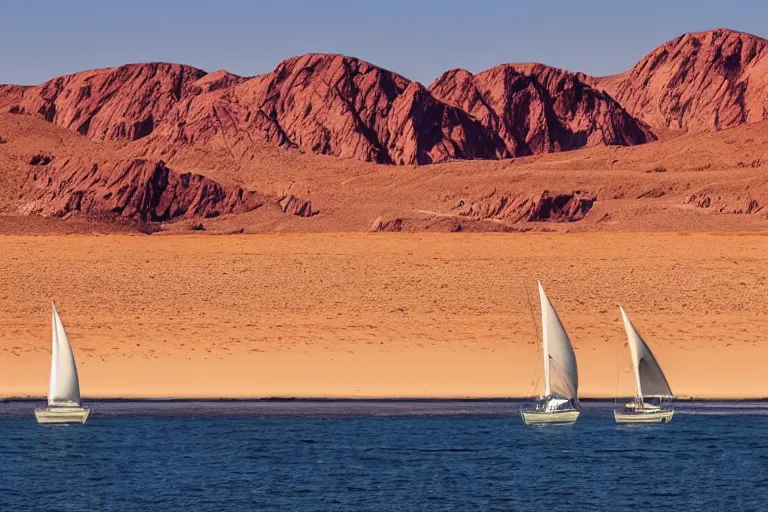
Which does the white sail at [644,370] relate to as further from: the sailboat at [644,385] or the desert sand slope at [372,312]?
the desert sand slope at [372,312]

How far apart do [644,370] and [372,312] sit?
16.9m

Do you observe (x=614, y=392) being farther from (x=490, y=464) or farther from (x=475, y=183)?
(x=475, y=183)

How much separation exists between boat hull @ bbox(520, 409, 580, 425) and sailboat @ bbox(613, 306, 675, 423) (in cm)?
106

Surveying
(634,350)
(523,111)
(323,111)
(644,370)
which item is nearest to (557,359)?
(634,350)

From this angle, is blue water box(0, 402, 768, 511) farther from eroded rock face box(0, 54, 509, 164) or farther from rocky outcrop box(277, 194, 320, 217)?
eroded rock face box(0, 54, 509, 164)

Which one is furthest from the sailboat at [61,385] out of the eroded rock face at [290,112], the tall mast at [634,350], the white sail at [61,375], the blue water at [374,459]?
the eroded rock face at [290,112]

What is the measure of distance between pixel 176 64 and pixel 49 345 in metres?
159

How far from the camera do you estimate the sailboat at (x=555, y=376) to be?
29.5 meters

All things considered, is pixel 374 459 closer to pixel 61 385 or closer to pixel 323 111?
pixel 61 385

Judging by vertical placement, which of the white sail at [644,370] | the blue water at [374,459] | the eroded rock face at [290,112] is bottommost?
the blue water at [374,459]

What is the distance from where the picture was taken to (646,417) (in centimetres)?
2975

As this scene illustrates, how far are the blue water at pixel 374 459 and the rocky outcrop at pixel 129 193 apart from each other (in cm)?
8022

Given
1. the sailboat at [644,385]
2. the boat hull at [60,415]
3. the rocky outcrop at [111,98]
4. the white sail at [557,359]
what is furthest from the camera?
the rocky outcrop at [111,98]

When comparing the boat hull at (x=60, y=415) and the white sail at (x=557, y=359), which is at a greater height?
the white sail at (x=557, y=359)
